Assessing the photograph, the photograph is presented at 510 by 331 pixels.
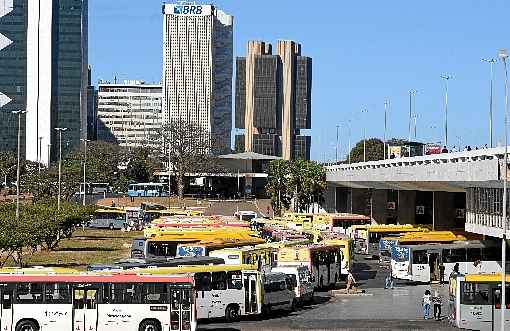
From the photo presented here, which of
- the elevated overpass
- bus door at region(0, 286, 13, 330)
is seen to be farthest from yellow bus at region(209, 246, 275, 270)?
bus door at region(0, 286, 13, 330)

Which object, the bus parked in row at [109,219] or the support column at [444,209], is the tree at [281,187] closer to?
the bus parked in row at [109,219]

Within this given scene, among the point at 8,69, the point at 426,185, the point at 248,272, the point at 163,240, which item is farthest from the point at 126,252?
the point at 8,69

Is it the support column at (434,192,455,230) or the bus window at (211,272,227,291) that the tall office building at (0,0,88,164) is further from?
the bus window at (211,272,227,291)

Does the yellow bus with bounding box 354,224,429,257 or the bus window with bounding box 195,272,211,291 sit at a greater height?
the bus window with bounding box 195,272,211,291

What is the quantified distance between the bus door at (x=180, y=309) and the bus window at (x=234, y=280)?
5280 millimetres

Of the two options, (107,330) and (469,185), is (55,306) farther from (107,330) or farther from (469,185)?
(469,185)

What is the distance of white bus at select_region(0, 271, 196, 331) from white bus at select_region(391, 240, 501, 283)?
22.6 m

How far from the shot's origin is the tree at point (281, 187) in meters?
121

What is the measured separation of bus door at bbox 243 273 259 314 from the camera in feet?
121

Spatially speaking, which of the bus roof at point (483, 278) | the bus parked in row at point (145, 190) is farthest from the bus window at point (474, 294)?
the bus parked in row at point (145, 190)

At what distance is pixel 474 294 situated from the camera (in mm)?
35812

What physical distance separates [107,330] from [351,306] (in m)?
15.0

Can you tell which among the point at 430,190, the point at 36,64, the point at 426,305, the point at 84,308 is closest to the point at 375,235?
the point at 430,190

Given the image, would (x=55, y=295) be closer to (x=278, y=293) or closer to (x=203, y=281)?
(x=203, y=281)
